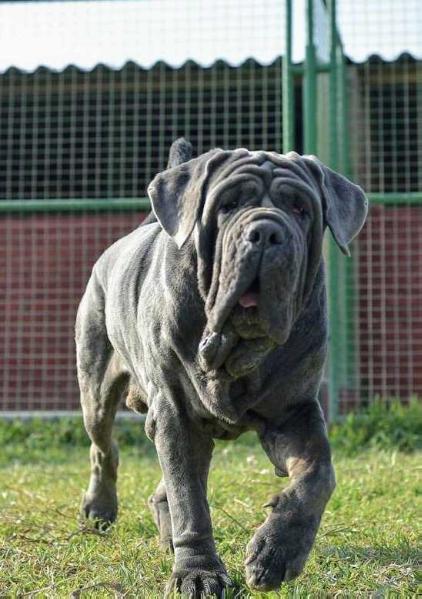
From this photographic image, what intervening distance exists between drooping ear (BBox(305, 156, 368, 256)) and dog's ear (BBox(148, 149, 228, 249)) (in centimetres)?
31

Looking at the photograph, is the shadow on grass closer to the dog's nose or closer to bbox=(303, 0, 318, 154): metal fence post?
the dog's nose

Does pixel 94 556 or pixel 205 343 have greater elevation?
pixel 205 343

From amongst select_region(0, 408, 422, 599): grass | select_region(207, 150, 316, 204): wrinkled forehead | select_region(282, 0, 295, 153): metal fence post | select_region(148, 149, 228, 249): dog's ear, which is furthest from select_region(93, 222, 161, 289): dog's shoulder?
select_region(282, 0, 295, 153): metal fence post

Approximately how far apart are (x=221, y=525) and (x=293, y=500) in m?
1.34

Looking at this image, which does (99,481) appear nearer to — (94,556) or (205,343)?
(94,556)

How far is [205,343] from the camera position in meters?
3.11

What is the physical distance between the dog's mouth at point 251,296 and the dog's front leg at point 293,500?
1.69 ft

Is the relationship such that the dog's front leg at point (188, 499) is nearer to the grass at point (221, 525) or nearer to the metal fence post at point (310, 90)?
the grass at point (221, 525)

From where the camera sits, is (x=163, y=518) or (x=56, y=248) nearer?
(x=163, y=518)

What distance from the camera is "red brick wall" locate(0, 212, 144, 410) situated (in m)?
8.19

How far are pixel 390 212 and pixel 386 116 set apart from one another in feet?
5.72

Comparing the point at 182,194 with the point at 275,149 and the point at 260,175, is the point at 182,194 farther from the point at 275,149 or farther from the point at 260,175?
the point at 275,149

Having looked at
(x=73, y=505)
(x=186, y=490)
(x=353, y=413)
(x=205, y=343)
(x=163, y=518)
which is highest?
(x=205, y=343)

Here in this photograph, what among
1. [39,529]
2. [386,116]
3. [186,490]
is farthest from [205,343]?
[386,116]
